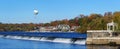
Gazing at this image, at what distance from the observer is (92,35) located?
79.8 meters

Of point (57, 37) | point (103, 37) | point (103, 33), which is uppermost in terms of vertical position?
point (103, 33)

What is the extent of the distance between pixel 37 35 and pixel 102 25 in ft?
86.3

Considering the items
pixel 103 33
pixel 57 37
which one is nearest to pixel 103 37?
pixel 103 33

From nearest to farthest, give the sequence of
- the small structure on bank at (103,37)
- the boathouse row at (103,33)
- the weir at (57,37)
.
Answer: the small structure on bank at (103,37)
the boathouse row at (103,33)
the weir at (57,37)

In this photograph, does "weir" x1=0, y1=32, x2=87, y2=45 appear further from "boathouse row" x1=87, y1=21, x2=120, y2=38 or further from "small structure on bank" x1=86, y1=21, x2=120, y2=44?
"small structure on bank" x1=86, y1=21, x2=120, y2=44

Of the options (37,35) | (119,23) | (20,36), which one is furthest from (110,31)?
(20,36)

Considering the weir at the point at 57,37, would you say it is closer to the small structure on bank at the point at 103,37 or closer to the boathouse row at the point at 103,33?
the boathouse row at the point at 103,33

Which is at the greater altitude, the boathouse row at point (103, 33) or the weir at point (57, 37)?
the boathouse row at point (103, 33)

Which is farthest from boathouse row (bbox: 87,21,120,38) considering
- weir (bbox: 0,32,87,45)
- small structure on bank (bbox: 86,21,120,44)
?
weir (bbox: 0,32,87,45)

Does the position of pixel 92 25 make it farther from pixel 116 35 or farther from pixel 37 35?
pixel 116 35

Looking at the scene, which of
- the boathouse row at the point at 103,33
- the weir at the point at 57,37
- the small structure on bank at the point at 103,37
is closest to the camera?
the small structure on bank at the point at 103,37

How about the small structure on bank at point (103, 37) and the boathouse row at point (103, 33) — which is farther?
the boathouse row at point (103, 33)

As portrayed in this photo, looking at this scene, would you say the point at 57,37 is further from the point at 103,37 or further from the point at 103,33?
the point at 103,37

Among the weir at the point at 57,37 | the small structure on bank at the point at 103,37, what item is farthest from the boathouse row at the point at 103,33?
the weir at the point at 57,37
